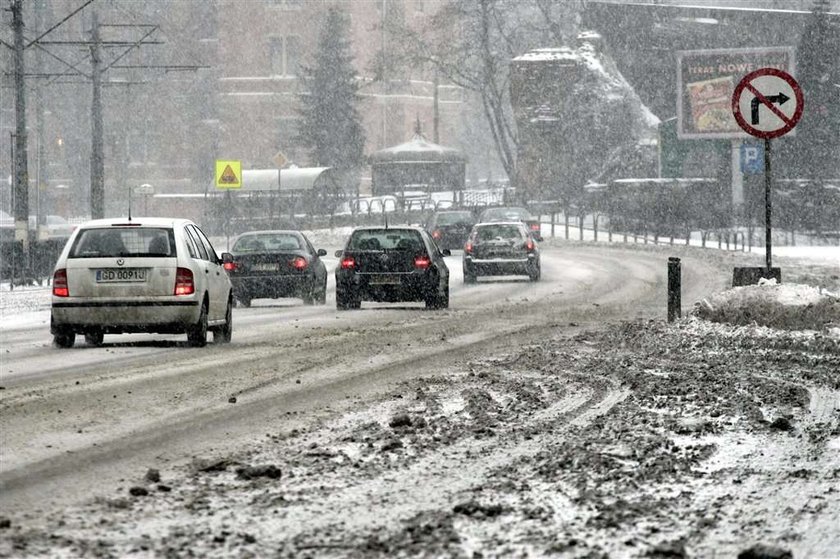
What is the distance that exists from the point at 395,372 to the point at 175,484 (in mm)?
6562

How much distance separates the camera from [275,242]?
29.7 metres

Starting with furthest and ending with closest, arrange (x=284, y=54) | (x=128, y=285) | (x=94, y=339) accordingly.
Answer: (x=284, y=54), (x=94, y=339), (x=128, y=285)

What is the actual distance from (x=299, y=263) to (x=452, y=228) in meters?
26.5

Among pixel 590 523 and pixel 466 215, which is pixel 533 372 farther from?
pixel 466 215

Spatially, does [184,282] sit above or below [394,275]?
above

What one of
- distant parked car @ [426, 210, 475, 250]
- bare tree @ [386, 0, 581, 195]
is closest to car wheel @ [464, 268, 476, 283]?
distant parked car @ [426, 210, 475, 250]

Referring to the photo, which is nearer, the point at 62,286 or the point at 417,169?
the point at 62,286

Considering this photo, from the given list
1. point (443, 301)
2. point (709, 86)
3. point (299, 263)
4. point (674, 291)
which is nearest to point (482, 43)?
point (709, 86)

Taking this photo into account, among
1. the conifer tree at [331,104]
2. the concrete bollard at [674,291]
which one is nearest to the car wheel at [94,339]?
the concrete bollard at [674,291]

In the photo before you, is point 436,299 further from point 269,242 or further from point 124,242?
point 124,242

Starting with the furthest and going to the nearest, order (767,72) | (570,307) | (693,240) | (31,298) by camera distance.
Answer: (693,240) < (31,298) < (570,307) < (767,72)

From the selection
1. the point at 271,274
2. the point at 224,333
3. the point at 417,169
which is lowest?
the point at 224,333

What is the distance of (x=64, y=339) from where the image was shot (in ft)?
57.3

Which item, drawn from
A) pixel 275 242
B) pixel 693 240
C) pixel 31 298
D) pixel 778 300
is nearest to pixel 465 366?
pixel 778 300
